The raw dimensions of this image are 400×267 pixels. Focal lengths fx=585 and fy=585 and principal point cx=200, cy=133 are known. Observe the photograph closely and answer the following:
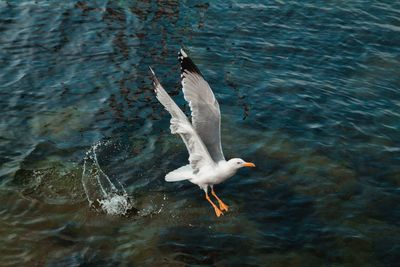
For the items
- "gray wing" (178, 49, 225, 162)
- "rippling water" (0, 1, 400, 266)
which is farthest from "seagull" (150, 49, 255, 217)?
"rippling water" (0, 1, 400, 266)

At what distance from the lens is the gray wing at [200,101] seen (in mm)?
10234

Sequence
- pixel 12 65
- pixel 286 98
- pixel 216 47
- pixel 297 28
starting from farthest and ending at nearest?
pixel 297 28 → pixel 216 47 → pixel 12 65 → pixel 286 98

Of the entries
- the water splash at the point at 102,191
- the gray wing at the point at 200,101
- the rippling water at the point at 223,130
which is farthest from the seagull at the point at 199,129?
the water splash at the point at 102,191

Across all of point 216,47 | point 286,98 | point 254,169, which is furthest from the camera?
point 216,47

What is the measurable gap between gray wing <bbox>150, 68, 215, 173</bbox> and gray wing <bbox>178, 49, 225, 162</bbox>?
350 mm

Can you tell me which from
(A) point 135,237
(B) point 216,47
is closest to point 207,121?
(A) point 135,237

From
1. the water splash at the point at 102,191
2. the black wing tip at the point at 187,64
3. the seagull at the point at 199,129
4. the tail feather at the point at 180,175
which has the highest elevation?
the black wing tip at the point at 187,64

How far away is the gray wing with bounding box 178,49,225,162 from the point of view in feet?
33.6

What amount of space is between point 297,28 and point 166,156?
8.55m

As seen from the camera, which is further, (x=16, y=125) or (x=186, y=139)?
(x=16, y=125)

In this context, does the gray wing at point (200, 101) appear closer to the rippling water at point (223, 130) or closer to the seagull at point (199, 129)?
the seagull at point (199, 129)

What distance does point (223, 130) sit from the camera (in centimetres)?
1409

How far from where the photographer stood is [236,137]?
546 inches

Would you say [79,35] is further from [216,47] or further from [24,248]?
[24,248]
